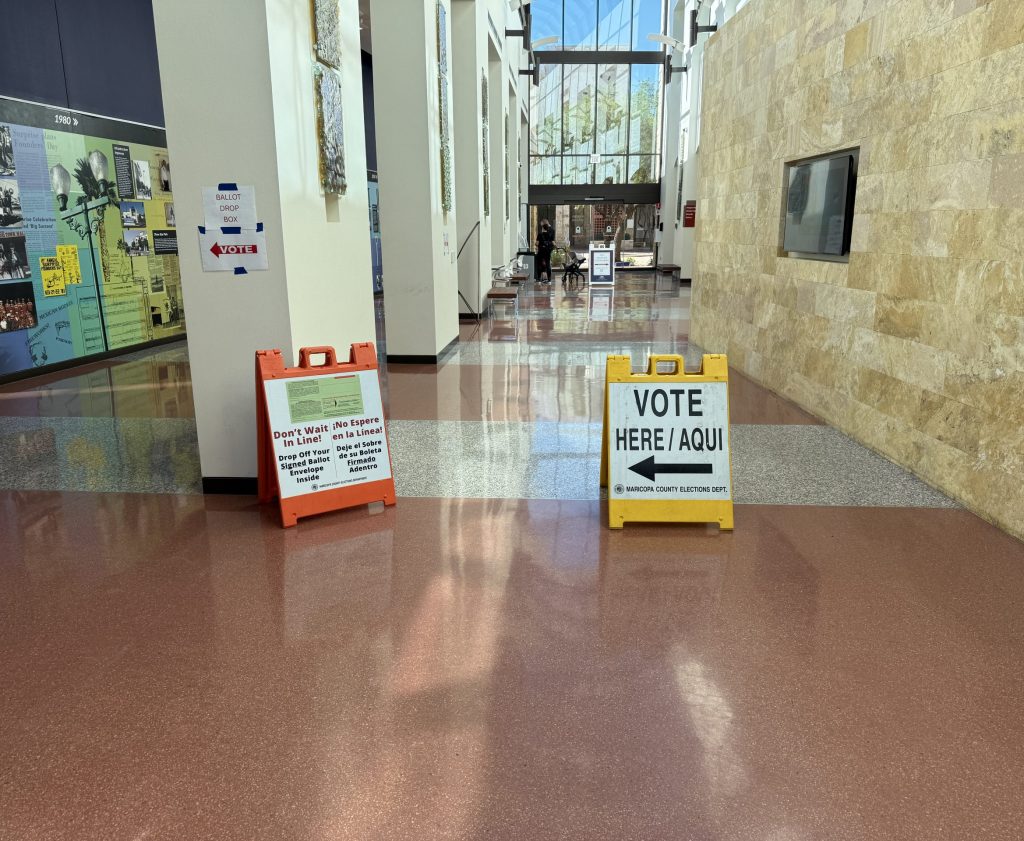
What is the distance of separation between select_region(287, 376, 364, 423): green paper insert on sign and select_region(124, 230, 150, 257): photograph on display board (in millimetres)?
6438

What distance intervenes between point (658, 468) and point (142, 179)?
8.10m

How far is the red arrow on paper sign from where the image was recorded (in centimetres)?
383

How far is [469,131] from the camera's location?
10.5 metres

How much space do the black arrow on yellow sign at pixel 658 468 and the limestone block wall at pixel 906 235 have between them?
1399mm

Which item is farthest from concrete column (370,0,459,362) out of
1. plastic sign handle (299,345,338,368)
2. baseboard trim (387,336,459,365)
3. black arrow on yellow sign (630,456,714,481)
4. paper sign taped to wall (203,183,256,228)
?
black arrow on yellow sign (630,456,714,481)

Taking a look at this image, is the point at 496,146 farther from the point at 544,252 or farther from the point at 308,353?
the point at 308,353

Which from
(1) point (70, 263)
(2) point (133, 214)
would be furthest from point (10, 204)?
(2) point (133, 214)

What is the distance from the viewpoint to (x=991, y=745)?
2.14 metres

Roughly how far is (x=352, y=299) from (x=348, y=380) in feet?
4.02

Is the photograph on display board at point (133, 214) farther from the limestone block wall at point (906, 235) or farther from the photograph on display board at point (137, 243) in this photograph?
the limestone block wall at point (906, 235)

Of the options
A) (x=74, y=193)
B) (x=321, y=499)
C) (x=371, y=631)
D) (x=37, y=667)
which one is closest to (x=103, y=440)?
(x=321, y=499)

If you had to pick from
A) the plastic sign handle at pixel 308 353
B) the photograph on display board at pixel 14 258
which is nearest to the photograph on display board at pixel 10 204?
the photograph on display board at pixel 14 258

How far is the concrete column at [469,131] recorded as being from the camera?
33.6 feet

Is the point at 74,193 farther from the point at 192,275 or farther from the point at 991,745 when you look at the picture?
the point at 991,745
